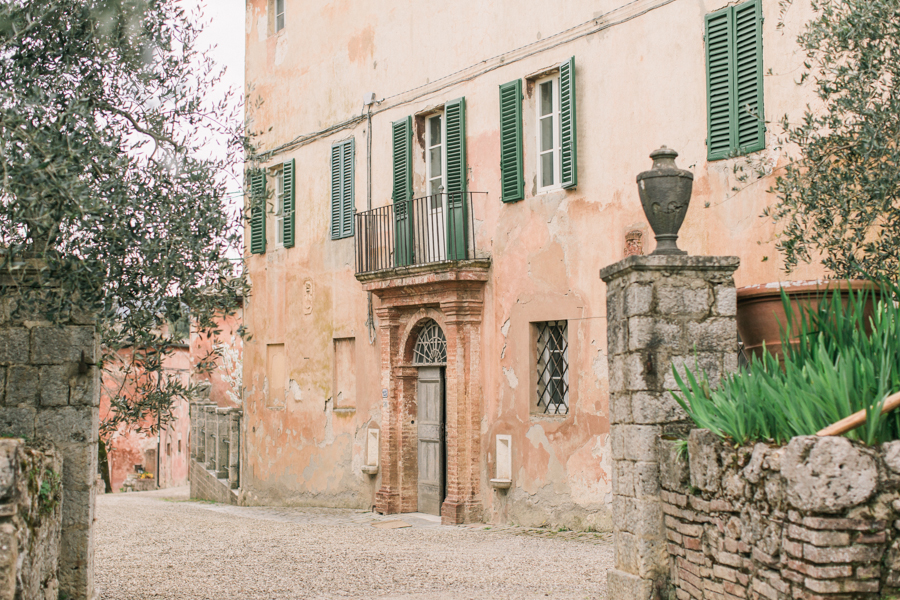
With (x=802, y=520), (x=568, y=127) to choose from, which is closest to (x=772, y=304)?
(x=802, y=520)

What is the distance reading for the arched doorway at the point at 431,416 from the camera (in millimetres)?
13281

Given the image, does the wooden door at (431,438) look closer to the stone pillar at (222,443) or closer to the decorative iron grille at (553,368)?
the decorative iron grille at (553,368)

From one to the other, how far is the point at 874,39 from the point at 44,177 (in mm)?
5386

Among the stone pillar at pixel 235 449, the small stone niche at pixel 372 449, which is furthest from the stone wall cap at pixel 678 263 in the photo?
the stone pillar at pixel 235 449

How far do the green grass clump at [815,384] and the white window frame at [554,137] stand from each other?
229 inches

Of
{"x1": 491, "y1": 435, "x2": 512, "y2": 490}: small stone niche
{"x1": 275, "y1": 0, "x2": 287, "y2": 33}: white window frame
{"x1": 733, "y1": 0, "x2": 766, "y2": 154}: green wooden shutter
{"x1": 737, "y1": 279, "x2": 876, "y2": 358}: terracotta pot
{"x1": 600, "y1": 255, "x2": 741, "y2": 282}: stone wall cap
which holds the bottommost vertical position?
{"x1": 491, "y1": 435, "x2": 512, "y2": 490}: small stone niche

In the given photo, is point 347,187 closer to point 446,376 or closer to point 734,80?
point 446,376

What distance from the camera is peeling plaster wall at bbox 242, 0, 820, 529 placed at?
10.0m

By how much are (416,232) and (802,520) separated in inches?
366

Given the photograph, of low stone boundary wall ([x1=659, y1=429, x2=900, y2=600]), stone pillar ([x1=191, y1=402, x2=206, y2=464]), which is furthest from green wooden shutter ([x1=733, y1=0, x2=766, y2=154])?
stone pillar ([x1=191, y1=402, x2=206, y2=464])

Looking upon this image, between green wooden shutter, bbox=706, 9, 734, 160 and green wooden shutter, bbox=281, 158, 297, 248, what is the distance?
8.19m

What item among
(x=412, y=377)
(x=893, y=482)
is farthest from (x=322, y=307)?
(x=893, y=482)

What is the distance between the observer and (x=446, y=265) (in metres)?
12.5

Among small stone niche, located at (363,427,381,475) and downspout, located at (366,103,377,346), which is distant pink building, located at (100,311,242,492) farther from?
downspout, located at (366,103,377,346)
